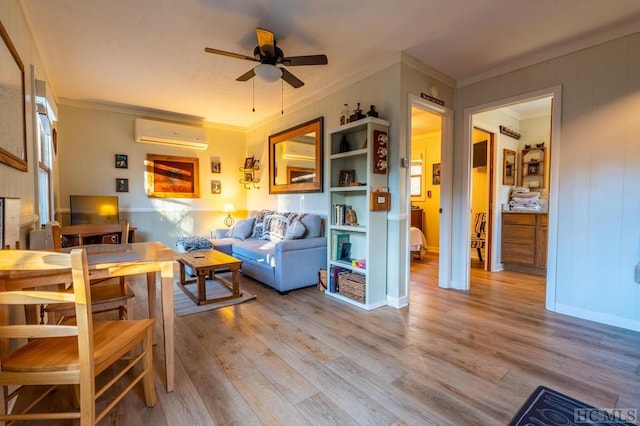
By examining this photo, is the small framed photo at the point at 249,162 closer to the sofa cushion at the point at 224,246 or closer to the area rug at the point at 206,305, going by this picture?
the sofa cushion at the point at 224,246

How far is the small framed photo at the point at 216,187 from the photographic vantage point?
5.77 m

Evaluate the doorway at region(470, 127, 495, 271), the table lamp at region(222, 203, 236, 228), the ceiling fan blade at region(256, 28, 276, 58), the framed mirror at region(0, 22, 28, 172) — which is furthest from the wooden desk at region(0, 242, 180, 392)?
the doorway at region(470, 127, 495, 271)

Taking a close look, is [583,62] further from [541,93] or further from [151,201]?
[151,201]

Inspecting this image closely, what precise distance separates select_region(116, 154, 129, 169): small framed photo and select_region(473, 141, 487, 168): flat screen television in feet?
19.3

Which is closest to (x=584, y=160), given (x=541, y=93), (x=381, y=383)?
(x=541, y=93)

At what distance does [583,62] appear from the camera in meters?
2.75

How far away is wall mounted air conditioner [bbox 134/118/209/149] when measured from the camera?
Answer: 4.81 meters

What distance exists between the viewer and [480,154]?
4922 millimetres

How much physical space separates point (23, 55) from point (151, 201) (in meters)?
3.09

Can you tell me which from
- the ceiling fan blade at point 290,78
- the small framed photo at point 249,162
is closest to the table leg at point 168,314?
the ceiling fan blade at point 290,78

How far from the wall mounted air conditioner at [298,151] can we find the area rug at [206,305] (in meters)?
2.09

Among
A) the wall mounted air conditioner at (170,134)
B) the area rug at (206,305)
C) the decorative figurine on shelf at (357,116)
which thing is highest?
the wall mounted air conditioner at (170,134)

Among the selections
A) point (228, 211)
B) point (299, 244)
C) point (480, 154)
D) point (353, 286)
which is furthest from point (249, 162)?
point (480, 154)

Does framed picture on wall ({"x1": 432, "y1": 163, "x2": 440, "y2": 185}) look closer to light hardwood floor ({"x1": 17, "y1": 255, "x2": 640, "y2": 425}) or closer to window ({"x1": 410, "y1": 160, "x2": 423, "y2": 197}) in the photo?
window ({"x1": 410, "y1": 160, "x2": 423, "y2": 197})
